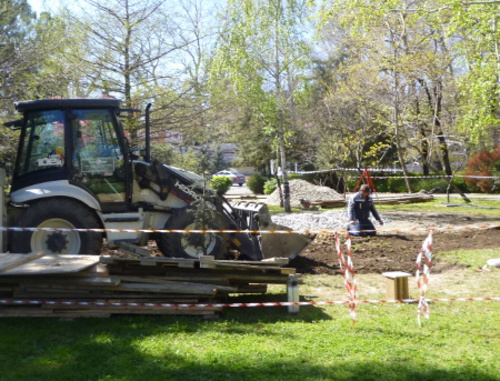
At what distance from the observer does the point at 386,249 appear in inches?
445

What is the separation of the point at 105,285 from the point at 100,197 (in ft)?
9.60

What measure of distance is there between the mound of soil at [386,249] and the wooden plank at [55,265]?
13.2 ft

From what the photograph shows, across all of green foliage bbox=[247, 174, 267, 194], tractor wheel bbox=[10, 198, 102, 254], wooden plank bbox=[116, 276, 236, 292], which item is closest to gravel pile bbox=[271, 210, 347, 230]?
tractor wheel bbox=[10, 198, 102, 254]

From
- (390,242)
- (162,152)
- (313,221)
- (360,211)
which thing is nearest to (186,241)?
(390,242)

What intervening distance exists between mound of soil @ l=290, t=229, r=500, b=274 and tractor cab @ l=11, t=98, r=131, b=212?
346cm

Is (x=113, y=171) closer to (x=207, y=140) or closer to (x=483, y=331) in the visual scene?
(x=483, y=331)

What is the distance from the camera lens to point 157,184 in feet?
30.6

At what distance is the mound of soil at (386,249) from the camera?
9.84 meters

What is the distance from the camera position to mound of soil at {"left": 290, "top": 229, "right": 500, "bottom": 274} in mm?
9844

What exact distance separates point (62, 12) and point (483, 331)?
49.4ft

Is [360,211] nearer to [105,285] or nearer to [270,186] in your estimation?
[105,285]

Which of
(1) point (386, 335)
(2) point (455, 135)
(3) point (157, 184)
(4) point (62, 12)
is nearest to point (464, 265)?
(1) point (386, 335)

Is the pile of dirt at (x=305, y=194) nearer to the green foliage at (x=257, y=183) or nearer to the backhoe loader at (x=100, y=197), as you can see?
the green foliage at (x=257, y=183)

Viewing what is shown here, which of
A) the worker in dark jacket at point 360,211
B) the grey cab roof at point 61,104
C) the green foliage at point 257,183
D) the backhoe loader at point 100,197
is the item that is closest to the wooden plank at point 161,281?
the backhoe loader at point 100,197
